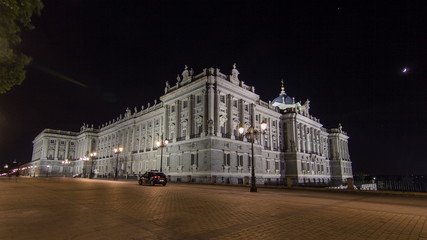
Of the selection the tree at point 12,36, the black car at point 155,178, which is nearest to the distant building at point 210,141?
the black car at point 155,178

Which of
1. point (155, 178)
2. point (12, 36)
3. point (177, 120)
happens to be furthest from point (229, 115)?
point (12, 36)

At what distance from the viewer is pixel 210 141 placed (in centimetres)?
4156

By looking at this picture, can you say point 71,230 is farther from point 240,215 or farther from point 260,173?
point 260,173

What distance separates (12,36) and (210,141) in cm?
3247

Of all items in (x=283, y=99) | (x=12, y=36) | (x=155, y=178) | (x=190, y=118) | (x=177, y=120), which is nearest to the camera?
(x=12, y=36)

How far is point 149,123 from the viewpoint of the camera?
221 feet

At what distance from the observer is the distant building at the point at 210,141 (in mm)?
43875

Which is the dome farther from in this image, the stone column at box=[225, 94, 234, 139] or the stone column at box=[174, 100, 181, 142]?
the stone column at box=[174, 100, 181, 142]

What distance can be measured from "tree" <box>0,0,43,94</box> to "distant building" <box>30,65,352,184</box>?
25.6 m

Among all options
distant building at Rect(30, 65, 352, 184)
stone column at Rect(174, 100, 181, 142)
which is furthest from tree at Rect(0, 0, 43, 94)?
stone column at Rect(174, 100, 181, 142)

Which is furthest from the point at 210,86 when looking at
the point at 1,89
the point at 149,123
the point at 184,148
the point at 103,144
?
the point at 103,144

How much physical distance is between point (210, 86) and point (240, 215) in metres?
36.0

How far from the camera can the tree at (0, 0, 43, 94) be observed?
10.2 metres

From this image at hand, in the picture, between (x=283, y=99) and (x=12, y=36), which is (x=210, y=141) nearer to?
(x=12, y=36)
